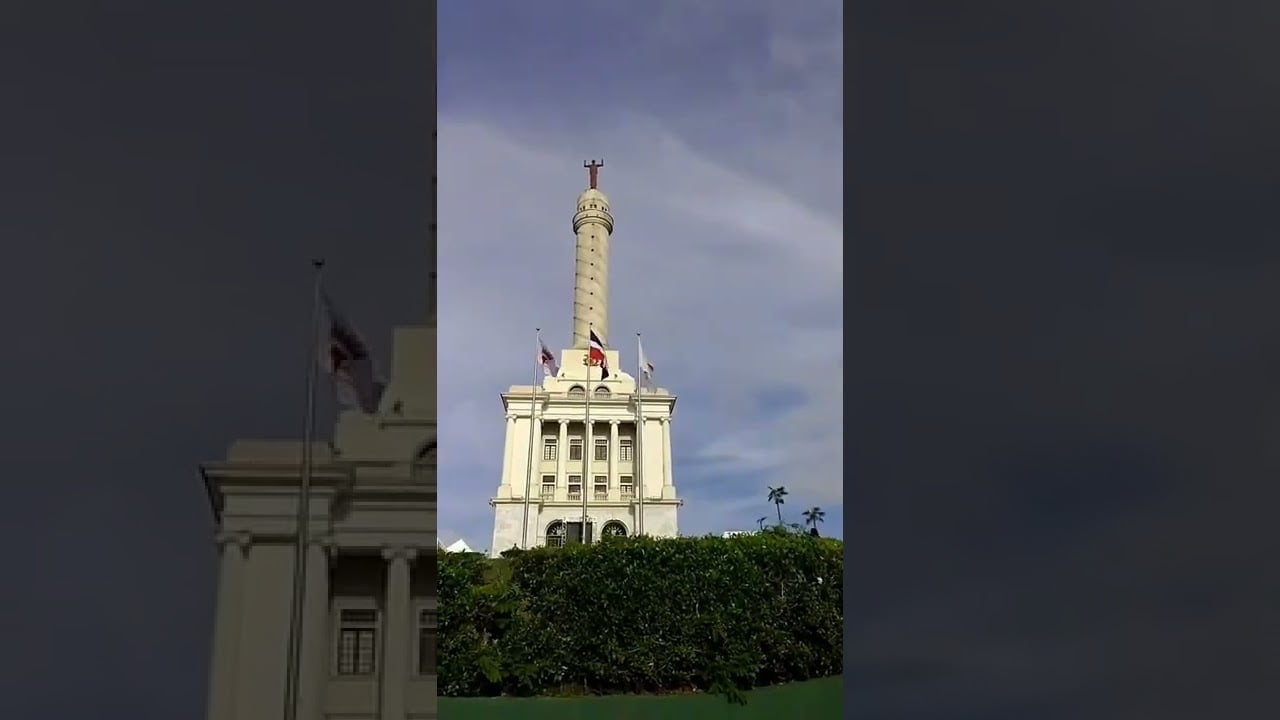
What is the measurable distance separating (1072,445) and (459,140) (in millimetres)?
4259

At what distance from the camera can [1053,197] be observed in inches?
225

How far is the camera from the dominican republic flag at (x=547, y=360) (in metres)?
9.31

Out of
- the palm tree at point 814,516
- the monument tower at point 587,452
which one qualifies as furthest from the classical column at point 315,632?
the palm tree at point 814,516

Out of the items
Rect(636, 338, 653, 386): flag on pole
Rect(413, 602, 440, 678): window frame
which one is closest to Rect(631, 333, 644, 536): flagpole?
Rect(636, 338, 653, 386): flag on pole

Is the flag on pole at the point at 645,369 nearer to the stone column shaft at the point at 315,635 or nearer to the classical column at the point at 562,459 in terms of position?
the classical column at the point at 562,459

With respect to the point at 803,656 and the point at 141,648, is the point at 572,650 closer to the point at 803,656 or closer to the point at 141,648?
the point at 803,656

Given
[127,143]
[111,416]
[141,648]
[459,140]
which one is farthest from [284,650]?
[459,140]

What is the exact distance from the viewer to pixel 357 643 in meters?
3.96

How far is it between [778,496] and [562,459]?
3.03 m

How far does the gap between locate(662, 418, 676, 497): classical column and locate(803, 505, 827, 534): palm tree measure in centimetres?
118

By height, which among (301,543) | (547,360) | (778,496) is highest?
(547,360)

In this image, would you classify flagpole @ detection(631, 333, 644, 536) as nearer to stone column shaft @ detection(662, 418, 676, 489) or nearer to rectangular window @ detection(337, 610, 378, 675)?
stone column shaft @ detection(662, 418, 676, 489)

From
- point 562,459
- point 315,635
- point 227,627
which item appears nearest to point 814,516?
point 562,459

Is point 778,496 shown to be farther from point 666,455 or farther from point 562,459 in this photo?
point 562,459
